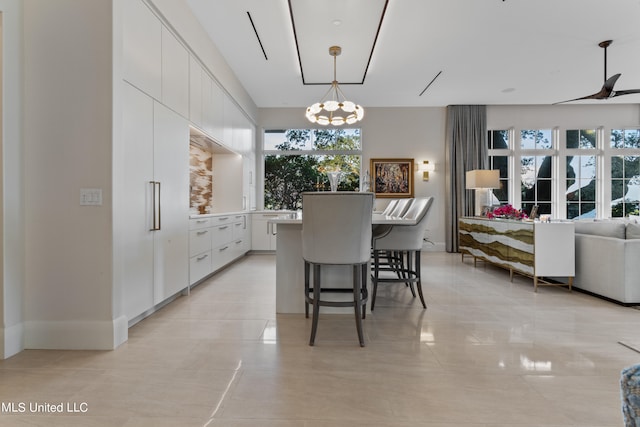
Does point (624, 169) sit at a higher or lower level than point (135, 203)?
higher

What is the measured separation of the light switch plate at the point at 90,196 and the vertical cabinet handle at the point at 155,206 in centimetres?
51

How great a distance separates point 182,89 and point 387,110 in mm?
4675

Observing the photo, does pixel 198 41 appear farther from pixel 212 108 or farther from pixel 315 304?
pixel 315 304

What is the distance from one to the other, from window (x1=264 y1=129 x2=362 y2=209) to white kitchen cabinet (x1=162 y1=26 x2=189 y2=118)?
3.70 meters

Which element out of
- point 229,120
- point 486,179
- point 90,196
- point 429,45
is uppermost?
point 429,45

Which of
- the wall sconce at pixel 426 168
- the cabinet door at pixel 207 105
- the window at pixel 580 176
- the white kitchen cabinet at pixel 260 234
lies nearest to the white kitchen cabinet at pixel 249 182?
the white kitchen cabinet at pixel 260 234

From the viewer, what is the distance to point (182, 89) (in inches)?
123

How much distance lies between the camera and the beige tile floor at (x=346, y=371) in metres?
1.39

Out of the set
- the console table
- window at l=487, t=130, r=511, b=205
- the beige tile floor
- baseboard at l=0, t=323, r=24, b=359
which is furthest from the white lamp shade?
baseboard at l=0, t=323, r=24, b=359

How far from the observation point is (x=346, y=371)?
1757mm

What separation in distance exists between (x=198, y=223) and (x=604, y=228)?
166 inches

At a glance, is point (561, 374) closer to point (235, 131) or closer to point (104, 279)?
point (104, 279)

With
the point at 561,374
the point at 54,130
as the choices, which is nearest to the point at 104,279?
the point at 54,130

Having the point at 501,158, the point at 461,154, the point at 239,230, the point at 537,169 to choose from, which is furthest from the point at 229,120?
the point at 537,169
